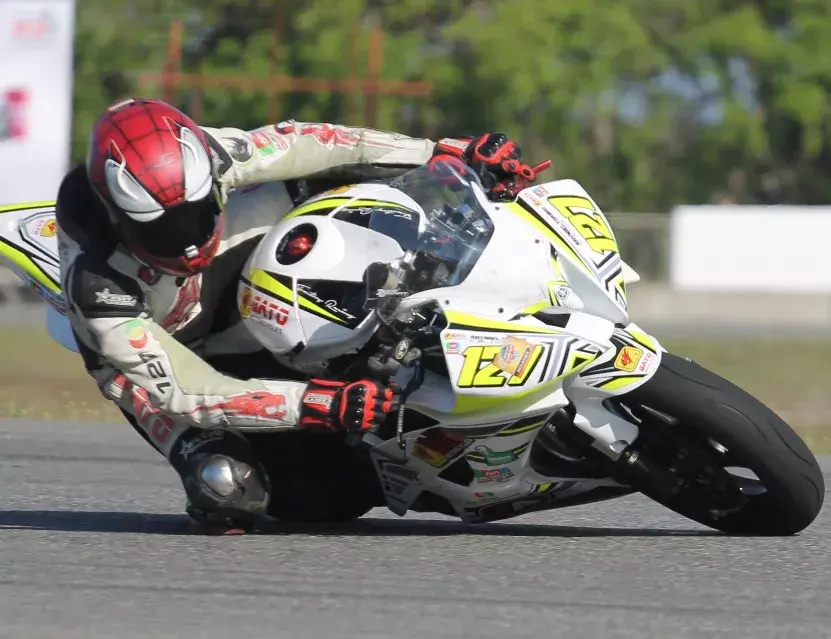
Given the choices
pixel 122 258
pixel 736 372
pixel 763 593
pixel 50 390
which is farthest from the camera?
pixel 736 372

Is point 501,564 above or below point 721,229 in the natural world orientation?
above

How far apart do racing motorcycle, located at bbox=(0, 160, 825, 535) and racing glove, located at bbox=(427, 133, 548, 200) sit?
5 cm

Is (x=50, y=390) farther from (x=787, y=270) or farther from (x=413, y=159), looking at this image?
(x=787, y=270)

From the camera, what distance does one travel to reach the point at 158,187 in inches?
172

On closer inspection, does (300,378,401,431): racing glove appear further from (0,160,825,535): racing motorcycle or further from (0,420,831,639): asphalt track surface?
(0,420,831,639): asphalt track surface

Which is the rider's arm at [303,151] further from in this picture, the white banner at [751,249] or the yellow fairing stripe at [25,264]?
the white banner at [751,249]

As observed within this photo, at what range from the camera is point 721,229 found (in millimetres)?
21453

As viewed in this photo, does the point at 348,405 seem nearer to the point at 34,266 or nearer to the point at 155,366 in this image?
the point at 155,366

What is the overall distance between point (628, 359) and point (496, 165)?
704mm

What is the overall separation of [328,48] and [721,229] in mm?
9238

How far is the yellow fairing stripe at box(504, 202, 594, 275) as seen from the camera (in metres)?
4.43

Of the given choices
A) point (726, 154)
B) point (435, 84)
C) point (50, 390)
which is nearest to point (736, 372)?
point (50, 390)

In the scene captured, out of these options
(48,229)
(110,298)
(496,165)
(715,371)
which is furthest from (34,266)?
(715,371)

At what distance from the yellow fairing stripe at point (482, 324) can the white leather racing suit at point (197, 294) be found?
1.67ft
